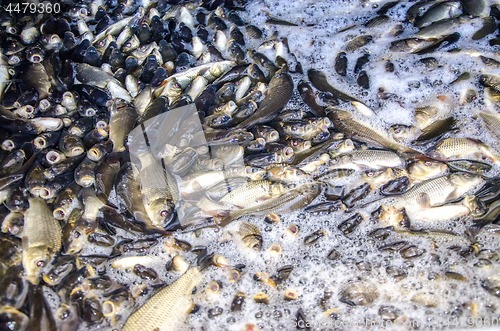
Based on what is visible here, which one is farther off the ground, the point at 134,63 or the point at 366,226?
the point at 134,63

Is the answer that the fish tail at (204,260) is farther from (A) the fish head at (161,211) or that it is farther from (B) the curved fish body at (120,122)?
(B) the curved fish body at (120,122)

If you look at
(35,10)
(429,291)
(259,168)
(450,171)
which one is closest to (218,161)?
(259,168)

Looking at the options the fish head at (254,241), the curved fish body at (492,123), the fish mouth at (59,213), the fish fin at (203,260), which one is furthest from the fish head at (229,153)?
the curved fish body at (492,123)

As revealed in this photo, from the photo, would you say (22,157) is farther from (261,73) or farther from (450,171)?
(450,171)

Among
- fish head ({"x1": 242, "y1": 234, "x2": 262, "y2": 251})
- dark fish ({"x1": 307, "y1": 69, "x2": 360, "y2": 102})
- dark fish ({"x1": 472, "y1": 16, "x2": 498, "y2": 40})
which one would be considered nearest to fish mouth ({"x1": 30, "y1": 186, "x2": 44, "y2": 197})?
fish head ({"x1": 242, "y1": 234, "x2": 262, "y2": 251})

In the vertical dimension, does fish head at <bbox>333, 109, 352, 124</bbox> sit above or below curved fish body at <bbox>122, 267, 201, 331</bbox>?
above

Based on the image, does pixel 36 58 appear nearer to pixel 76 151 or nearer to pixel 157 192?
pixel 76 151

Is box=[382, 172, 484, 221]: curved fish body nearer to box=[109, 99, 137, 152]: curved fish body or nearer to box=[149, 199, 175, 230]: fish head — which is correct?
box=[149, 199, 175, 230]: fish head
